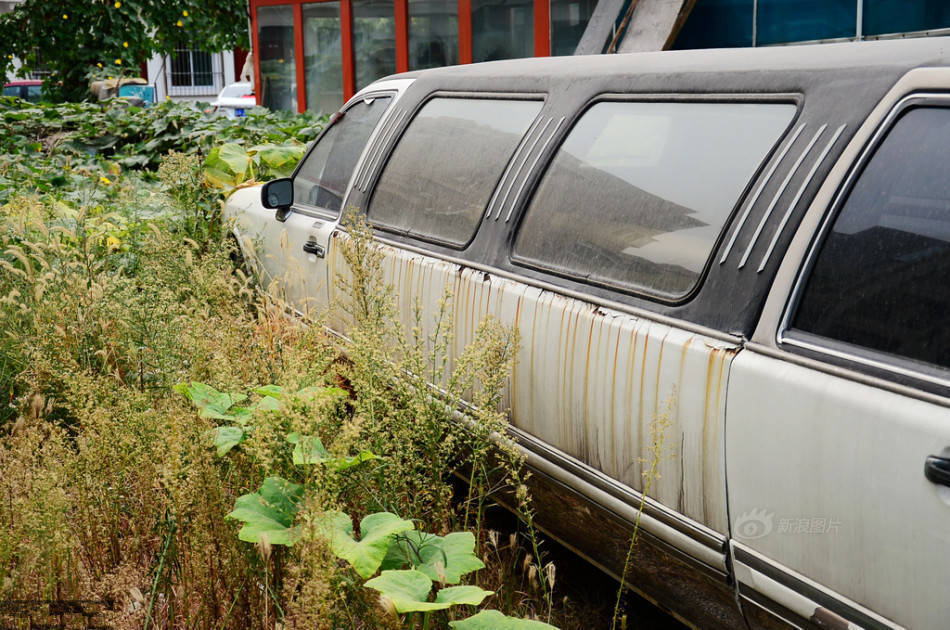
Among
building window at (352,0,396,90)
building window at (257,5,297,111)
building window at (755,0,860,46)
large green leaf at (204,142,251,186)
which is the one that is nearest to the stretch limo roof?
large green leaf at (204,142,251,186)

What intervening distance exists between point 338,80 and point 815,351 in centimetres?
1560

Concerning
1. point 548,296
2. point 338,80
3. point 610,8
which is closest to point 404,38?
point 338,80

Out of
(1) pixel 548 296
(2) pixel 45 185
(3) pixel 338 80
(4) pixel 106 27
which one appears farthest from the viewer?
(4) pixel 106 27

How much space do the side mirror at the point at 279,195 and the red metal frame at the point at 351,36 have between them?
357 inches

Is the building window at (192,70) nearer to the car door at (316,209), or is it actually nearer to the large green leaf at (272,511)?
the car door at (316,209)

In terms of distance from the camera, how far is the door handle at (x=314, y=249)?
4543mm

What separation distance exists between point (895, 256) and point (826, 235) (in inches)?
7.0

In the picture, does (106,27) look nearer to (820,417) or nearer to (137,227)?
(137,227)

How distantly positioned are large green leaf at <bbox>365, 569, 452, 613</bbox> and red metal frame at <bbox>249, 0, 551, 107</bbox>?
39.3ft

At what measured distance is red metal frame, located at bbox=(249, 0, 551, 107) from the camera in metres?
13.6

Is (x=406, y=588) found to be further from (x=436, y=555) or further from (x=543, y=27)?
(x=543, y=27)

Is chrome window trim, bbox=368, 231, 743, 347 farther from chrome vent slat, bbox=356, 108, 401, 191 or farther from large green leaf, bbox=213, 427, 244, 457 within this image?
large green leaf, bbox=213, 427, 244, 457

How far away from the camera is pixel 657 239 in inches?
106

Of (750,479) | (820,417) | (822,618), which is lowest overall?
(822,618)
